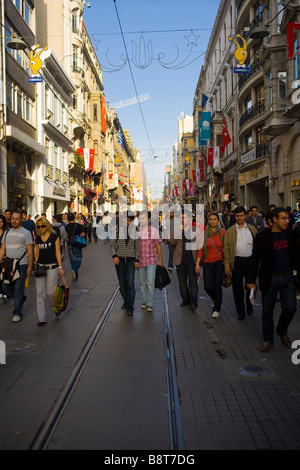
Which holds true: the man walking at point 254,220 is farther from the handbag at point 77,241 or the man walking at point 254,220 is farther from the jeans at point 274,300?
the jeans at point 274,300

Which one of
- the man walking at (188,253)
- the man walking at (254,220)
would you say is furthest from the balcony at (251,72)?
the man walking at (188,253)

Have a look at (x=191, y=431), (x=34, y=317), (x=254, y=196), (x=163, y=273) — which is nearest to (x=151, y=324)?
(x=163, y=273)

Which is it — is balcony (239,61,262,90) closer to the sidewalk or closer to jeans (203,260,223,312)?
jeans (203,260,223,312)

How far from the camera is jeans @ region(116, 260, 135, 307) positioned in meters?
7.95

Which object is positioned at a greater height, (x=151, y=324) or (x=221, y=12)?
(x=221, y=12)

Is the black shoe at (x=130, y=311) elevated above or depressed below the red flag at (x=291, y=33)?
below

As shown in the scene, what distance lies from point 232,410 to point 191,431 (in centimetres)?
55

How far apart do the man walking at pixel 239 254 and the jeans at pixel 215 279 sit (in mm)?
212

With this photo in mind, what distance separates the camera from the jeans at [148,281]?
813 cm

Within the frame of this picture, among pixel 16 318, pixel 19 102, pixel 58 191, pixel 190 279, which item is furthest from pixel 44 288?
pixel 58 191

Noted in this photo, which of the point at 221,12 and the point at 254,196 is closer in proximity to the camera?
the point at 254,196

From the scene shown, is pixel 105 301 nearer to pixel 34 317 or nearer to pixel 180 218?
pixel 34 317

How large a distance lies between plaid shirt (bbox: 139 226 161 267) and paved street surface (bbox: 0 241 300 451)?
41.7 inches

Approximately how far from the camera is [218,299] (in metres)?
7.61
